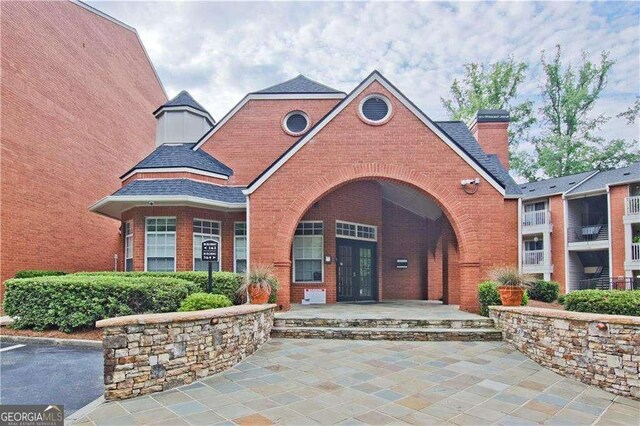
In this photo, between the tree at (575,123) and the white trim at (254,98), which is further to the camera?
the tree at (575,123)

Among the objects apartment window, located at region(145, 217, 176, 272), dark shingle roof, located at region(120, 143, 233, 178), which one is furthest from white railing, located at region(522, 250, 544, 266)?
apartment window, located at region(145, 217, 176, 272)

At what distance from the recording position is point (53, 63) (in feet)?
45.4

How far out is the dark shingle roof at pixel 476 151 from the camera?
458 inches

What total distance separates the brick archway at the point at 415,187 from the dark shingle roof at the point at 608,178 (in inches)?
603

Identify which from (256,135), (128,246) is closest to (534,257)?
(256,135)

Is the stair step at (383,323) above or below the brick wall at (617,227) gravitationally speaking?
below

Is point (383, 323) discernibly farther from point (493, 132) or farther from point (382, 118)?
point (493, 132)

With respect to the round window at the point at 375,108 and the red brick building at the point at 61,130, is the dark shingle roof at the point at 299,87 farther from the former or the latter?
the red brick building at the point at 61,130

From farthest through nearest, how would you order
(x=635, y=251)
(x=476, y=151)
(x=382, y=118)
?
1. (x=635, y=251)
2. (x=476, y=151)
3. (x=382, y=118)

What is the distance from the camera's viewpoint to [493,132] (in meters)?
14.8

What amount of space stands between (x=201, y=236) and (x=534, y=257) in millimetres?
21406

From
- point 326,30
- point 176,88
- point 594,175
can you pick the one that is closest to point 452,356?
point 326,30

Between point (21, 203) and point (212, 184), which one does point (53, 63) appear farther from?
point (212, 184)

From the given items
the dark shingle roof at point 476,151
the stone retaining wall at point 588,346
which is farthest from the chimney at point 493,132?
the stone retaining wall at point 588,346
